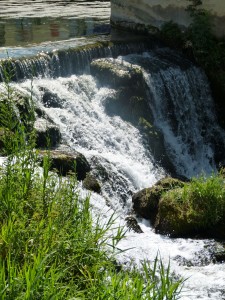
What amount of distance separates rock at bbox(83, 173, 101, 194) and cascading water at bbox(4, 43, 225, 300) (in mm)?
183

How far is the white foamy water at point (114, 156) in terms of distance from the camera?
678 centimetres

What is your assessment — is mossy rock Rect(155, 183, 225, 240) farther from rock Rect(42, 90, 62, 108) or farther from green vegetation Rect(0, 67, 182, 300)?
rock Rect(42, 90, 62, 108)

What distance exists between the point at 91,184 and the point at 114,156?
168 cm

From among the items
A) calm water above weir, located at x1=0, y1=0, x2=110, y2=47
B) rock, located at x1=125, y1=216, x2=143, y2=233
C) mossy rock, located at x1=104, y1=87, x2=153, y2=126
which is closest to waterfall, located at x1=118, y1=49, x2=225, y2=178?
mossy rock, located at x1=104, y1=87, x2=153, y2=126

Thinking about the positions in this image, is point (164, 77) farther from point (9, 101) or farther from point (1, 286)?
point (1, 286)

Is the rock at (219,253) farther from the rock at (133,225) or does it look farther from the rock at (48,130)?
the rock at (48,130)

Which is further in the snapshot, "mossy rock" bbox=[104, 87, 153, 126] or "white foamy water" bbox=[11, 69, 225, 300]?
"mossy rock" bbox=[104, 87, 153, 126]

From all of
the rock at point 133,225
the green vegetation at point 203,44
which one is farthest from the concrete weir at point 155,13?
the rock at point 133,225

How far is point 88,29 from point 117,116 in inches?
198

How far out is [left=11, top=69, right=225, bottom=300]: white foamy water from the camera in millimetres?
6777

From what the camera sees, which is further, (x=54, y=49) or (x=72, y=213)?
(x=54, y=49)

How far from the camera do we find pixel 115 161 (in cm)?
935

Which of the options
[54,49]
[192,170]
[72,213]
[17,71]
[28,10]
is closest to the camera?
[72,213]

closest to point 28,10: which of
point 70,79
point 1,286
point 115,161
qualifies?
point 70,79
